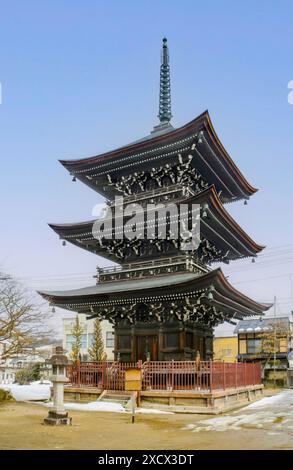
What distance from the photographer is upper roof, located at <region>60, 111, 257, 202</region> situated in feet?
80.4

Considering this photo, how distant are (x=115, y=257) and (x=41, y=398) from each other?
372 inches

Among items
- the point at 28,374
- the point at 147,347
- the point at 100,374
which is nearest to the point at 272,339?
the point at 28,374

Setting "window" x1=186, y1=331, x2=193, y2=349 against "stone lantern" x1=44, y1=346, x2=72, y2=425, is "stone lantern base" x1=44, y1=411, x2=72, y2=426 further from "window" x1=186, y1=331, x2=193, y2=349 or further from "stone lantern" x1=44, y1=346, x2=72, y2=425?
"window" x1=186, y1=331, x2=193, y2=349

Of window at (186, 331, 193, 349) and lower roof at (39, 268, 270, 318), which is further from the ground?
lower roof at (39, 268, 270, 318)

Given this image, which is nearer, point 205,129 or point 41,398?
point 205,129

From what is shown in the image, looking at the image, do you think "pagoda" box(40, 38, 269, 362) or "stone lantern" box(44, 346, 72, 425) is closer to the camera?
"stone lantern" box(44, 346, 72, 425)

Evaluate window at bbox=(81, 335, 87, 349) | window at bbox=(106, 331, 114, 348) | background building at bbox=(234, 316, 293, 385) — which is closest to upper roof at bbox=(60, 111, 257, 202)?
background building at bbox=(234, 316, 293, 385)

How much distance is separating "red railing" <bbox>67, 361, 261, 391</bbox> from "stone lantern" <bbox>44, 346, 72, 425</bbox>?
5.99 meters

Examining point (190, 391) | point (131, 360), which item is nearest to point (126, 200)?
point (131, 360)

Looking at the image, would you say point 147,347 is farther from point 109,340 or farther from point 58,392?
point 109,340

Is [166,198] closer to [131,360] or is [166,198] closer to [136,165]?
[136,165]

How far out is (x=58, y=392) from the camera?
52.4 ft
